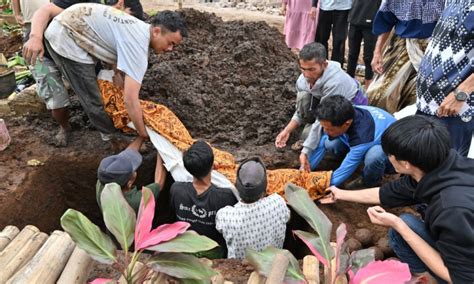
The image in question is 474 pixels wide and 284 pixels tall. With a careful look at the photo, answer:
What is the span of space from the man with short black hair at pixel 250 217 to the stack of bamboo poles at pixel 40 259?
82 cm

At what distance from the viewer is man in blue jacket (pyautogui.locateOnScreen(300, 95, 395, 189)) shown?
302 cm

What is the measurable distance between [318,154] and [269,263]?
5.67 feet

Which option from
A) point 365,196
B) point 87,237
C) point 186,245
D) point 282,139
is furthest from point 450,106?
point 87,237

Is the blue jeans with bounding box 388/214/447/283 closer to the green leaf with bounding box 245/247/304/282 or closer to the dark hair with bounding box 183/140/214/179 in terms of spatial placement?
the green leaf with bounding box 245/247/304/282

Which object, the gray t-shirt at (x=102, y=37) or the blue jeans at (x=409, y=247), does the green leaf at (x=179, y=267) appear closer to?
the blue jeans at (x=409, y=247)

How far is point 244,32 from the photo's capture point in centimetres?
584

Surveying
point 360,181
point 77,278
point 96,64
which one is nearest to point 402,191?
point 360,181

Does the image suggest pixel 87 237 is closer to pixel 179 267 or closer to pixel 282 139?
pixel 179 267

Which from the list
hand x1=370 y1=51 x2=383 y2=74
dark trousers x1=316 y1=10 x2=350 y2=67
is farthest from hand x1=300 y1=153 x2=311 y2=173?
dark trousers x1=316 y1=10 x2=350 y2=67

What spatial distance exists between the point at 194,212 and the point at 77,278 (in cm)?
85

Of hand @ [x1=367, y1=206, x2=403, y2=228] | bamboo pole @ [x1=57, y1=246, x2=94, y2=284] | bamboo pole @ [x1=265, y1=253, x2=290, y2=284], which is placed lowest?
bamboo pole @ [x1=57, y1=246, x2=94, y2=284]

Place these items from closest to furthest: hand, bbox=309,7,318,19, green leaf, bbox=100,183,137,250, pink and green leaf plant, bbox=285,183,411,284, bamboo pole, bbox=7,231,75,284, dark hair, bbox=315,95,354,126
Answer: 1. pink and green leaf plant, bbox=285,183,411,284
2. green leaf, bbox=100,183,137,250
3. bamboo pole, bbox=7,231,75,284
4. dark hair, bbox=315,95,354,126
5. hand, bbox=309,7,318,19

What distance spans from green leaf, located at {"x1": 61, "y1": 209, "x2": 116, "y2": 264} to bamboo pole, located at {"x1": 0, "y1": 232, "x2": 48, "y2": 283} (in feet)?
1.97

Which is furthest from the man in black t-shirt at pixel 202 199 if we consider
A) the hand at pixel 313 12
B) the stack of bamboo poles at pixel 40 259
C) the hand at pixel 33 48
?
the hand at pixel 313 12
